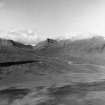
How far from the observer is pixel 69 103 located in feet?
122

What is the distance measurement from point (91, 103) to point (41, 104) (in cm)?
849

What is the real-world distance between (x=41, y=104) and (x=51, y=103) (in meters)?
2.12

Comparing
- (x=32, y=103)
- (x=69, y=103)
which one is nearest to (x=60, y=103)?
(x=69, y=103)

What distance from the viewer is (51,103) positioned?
1480 inches

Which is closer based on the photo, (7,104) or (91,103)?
(91,103)

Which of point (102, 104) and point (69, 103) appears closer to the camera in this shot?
point (102, 104)

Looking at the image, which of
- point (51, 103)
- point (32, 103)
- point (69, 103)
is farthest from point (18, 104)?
point (69, 103)

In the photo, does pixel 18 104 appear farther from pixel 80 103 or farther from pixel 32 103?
pixel 80 103

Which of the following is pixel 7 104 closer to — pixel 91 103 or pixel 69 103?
pixel 69 103

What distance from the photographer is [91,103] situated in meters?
35.6

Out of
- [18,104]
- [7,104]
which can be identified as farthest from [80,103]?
[7,104]

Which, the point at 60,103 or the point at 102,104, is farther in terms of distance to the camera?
the point at 60,103

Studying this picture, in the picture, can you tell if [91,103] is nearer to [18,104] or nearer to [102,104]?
[102,104]

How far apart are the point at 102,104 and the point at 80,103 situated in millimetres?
3711
